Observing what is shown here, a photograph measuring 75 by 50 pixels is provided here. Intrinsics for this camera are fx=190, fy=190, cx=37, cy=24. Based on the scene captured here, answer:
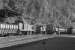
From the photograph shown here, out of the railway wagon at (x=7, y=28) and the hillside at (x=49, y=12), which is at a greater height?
the hillside at (x=49, y=12)

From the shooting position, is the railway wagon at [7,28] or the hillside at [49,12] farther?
Result: the hillside at [49,12]

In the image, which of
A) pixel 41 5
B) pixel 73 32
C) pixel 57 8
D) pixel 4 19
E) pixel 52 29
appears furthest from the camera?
pixel 57 8

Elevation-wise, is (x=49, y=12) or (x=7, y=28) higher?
(x=49, y=12)

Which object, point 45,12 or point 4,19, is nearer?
point 4,19

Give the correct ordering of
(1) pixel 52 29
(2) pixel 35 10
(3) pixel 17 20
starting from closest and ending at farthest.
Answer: (3) pixel 17 20 → (1) pixel 52 29 → (2) pixel 35 10

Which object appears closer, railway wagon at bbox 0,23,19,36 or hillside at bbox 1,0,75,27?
railway wagon at bbox 0,23,19,36

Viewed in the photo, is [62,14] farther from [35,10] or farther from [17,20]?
[17,20]

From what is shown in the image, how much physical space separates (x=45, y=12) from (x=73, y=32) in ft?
98.0

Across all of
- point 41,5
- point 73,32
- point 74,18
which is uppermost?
point 41,5

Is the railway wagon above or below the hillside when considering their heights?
below

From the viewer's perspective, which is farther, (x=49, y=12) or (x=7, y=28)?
(x=49, y=12)

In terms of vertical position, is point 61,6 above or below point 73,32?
above

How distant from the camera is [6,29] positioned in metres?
33.9

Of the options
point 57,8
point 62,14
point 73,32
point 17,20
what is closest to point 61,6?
point 57,8
